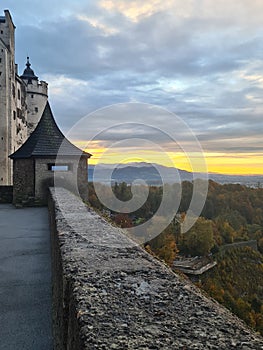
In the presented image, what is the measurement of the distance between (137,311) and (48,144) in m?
15.4

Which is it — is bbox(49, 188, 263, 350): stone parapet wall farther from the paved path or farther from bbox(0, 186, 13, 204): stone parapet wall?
bbox(0, 186, 13, 204): stone parapet wall

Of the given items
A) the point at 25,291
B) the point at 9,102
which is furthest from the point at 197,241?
the point at 25,291

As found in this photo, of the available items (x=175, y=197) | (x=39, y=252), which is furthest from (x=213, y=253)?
(x=39, y=252)

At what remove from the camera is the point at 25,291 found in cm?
470

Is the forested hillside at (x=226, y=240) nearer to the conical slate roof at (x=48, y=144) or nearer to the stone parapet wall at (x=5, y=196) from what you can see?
the conical slate roof at (x=48, y=144)

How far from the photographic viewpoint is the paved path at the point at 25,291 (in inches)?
137

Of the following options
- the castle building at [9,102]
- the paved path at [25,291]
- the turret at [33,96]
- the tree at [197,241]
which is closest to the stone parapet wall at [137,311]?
the paved path at [25,291]

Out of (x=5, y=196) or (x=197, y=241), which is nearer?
(x=5, y=196)

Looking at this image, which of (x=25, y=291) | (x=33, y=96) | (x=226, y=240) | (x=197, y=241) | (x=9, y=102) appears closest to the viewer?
(x=25, y=291)

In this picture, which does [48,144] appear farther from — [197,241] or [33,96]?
[197,241]

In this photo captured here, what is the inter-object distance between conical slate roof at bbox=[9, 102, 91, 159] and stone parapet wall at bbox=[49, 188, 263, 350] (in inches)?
531

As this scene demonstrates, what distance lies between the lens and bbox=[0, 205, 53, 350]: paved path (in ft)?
11.4

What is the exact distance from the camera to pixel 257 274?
156ft

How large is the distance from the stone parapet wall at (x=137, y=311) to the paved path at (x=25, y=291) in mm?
1259
